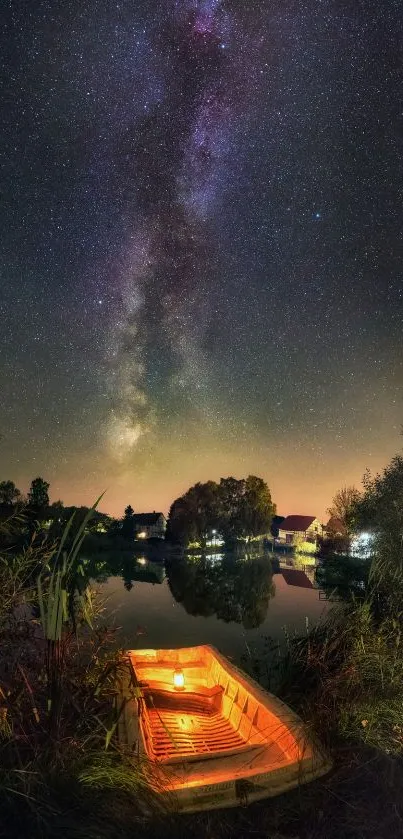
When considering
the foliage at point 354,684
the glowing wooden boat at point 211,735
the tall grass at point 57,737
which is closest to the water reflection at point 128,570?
the glowing wooden boat at point 211,735

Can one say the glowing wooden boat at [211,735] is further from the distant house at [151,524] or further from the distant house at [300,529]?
the distant house at [151,524]

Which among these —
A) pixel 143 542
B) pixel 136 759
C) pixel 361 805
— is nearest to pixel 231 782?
pixel 136 759

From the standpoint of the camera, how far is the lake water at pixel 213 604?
25.3 meters

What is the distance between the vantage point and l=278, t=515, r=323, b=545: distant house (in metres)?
106

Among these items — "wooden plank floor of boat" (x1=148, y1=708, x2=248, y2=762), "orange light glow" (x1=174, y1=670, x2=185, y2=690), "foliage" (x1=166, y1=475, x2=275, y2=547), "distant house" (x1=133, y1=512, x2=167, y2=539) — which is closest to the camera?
"wooden plank floor of boat" (x1=148, y1=708, x2=248, y2=762)

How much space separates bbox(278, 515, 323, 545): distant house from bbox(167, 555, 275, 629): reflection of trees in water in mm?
36952

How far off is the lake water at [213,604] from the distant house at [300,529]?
42.3m

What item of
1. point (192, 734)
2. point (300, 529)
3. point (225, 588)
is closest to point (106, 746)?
point (192, 734)

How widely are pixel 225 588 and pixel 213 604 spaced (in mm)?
8475

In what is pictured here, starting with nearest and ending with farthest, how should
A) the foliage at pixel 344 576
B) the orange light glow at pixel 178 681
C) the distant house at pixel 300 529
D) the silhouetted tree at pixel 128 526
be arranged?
the orange light glow at pixel 178 681, the foliage at pixel 344 576, the silhouetted tree at pixel 128 526, the distant house at pixel 300 529

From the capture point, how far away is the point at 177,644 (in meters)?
24.4

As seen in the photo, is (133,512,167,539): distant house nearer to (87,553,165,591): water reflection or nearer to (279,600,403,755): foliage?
(87,553,165,591): water reflection

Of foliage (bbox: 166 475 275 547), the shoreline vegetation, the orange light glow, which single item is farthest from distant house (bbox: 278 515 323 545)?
the shoreline vegetation

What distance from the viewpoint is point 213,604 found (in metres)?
36.8
